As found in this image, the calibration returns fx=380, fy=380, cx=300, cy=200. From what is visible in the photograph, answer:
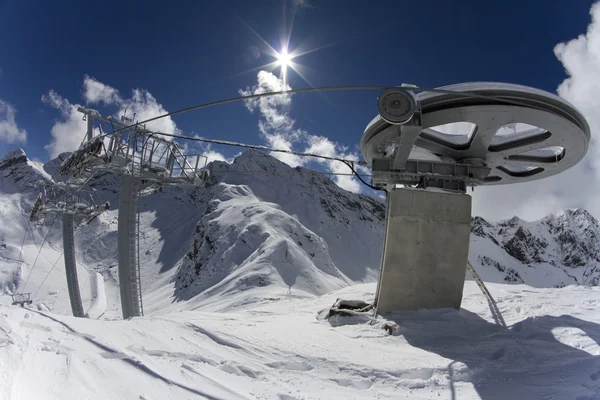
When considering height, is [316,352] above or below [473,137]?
below

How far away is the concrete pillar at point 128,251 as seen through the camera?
12.7 meters

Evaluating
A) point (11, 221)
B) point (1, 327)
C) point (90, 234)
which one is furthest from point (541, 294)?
point (11, 221)

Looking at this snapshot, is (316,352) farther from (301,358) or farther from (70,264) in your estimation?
(70,264)

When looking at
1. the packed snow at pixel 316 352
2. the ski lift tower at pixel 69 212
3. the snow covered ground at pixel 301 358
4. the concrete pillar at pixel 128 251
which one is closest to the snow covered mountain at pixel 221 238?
the ski lift tower at pixel 69 212

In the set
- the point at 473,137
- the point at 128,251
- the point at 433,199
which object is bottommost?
the point at 128,251

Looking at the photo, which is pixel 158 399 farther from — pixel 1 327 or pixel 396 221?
pixel 396 221

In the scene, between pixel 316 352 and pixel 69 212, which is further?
pixel 69 212

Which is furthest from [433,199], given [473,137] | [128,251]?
[128,251]

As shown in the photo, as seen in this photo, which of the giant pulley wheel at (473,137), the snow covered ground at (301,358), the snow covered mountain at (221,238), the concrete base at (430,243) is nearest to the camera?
the snow covered ground at (301,358)

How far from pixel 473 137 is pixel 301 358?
9386 millimetres

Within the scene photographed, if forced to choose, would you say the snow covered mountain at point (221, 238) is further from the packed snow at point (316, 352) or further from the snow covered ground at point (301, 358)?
the snow covered ground at point (301, 358)

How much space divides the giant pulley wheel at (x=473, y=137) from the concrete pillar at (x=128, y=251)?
840 centimetres

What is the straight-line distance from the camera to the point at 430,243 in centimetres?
1352

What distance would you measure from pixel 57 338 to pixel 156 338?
1.77 meters
